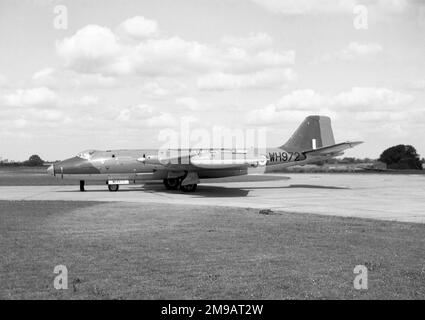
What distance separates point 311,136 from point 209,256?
88.4 ft

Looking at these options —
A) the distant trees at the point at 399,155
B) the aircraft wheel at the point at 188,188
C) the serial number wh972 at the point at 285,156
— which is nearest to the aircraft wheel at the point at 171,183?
the aircraft wheel at the point at 188,188

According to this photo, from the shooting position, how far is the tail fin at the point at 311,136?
112 feet

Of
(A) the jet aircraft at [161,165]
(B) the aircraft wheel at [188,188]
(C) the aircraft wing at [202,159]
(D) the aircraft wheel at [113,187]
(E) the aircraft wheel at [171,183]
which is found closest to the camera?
(C) the aircraft wing at [202,159]

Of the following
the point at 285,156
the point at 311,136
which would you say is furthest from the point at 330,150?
the point at 285,156

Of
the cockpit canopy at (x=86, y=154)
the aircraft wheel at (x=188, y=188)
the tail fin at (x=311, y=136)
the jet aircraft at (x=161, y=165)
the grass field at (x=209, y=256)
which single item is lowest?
the grass field at (x=209, y=256)

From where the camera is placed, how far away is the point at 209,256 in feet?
29.0

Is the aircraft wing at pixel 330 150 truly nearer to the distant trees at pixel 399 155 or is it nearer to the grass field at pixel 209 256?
the grass field at pixel 209 256

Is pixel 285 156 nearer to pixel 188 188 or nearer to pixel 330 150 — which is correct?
pixel 330 150

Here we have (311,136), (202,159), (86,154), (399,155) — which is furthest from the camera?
(399,155)

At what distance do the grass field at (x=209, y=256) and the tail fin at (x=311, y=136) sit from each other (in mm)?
19889

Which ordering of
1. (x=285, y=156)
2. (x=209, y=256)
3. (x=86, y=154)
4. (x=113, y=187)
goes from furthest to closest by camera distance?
(x=285, y=156), (x=113, y=187), (x=86, y=154), (x=209, y=256)

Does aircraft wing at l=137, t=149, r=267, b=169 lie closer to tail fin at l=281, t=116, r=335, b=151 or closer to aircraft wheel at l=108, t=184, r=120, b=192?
aircraft wheel at l=108, t=184, r=120, b=192

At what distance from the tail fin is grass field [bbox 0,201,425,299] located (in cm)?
1989
